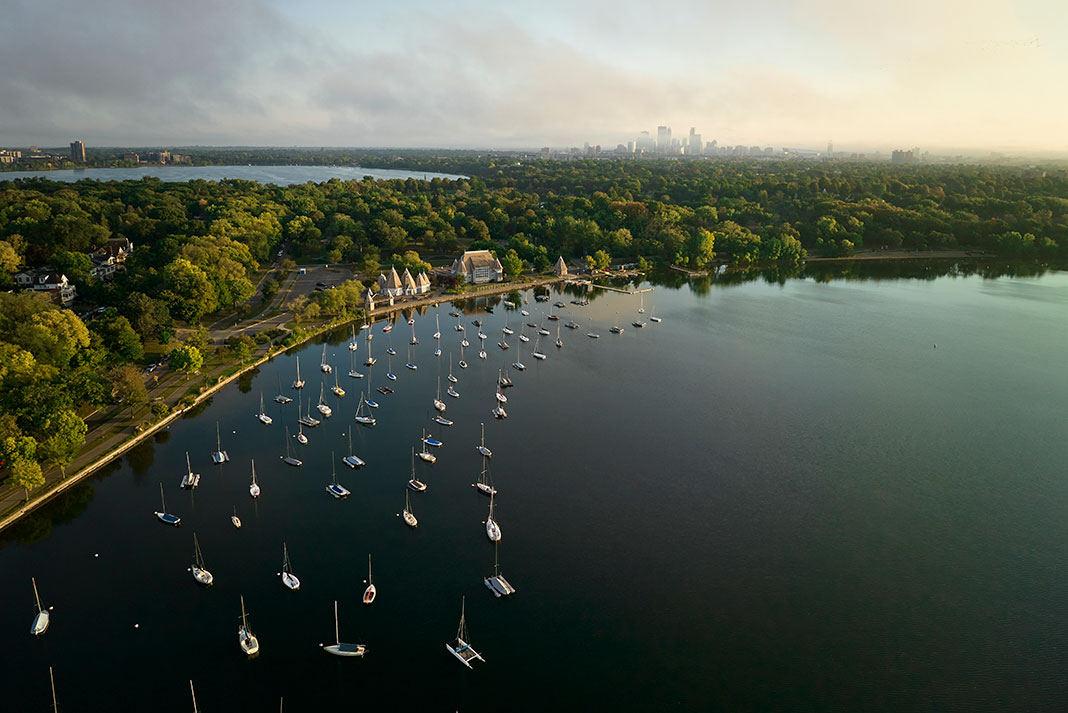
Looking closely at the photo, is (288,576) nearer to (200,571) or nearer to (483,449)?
(200,571)

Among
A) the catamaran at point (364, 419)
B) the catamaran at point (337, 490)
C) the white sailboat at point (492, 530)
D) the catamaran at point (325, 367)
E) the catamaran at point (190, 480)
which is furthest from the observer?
the catamaran at point (325, 367)

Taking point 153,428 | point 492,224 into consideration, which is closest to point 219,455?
point 153,428

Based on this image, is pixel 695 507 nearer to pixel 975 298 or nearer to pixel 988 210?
pixel 975 298

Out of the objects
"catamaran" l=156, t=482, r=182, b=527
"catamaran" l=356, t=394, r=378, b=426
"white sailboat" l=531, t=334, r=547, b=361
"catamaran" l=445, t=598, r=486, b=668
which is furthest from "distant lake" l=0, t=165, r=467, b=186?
"catamaran" l=445, t=598, r=486, b=668

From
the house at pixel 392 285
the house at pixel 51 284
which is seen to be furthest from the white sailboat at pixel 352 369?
the house at pixel 51 284

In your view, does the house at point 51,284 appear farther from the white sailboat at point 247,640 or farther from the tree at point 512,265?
the white sailboat at point 247,640
